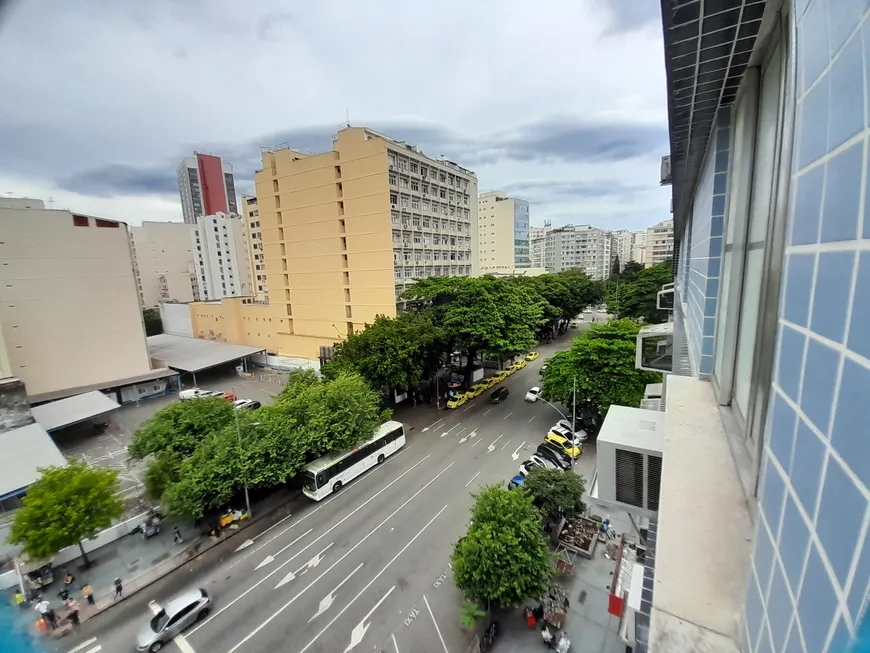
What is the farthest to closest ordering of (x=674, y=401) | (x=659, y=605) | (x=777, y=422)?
(x=674, y=401) → (x=659, y=605) → (x=777, y=422)

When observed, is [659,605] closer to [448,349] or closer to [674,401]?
[674,401]

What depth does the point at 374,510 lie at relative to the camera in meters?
10.4

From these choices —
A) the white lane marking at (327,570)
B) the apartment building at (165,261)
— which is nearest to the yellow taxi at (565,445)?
the white lane marking at (327,570)

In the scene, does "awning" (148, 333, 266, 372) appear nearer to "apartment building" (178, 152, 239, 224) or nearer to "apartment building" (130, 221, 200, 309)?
"apartment building" (130, 221, 200, 309)

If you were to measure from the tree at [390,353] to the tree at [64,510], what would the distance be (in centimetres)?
753

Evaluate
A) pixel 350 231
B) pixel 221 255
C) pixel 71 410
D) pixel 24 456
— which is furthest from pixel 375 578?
pixel 221 255

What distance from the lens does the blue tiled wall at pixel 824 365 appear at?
2.06ft

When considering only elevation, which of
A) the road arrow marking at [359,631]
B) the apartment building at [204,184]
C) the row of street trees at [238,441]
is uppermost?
the apartment building at [204,184]

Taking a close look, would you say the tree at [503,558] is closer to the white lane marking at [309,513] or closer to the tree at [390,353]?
the white lane marking at [309,513]

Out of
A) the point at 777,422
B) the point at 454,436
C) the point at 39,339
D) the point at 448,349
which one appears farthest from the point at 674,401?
the point at 39,339

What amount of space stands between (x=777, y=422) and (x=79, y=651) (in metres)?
11.0

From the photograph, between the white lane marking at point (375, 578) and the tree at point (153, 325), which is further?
the tree at point (153, 325)

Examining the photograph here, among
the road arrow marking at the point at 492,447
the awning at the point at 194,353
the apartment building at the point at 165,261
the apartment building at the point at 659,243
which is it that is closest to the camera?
the road arrow marking at the point at 492,447

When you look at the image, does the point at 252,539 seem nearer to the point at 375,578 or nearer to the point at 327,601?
the point at 327,601
